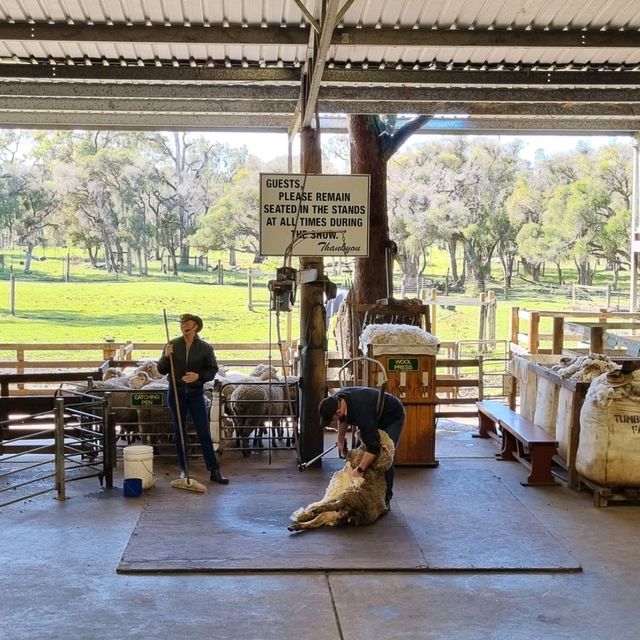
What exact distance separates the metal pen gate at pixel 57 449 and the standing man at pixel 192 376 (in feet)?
2.39

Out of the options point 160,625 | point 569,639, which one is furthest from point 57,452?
point 569,639

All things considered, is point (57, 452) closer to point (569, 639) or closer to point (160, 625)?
point (160, 625)

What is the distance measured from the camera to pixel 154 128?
12117mm

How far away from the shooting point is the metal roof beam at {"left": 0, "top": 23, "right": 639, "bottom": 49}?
8234 mm

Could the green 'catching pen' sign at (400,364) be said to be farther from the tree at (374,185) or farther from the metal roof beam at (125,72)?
the tree at (374,185)

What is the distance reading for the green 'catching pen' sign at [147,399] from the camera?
987 centimetres

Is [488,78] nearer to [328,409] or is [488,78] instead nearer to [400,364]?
[400,364]

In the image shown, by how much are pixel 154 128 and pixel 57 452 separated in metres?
5.46

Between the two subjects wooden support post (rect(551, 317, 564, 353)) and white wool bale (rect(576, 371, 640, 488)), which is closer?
white wool bale (rect(576, 371, 640, 488))

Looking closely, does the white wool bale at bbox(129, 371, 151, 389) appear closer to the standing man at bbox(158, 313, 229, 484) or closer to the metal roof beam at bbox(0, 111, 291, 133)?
the standing man at bbox(158, 313, 229, 484)

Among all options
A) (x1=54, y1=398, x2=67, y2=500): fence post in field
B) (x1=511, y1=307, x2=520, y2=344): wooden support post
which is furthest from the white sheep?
(x1=511, y1=307, x2=520, y2=344): wooden support post

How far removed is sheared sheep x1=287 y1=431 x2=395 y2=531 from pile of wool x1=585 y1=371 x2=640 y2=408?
7.22 feet

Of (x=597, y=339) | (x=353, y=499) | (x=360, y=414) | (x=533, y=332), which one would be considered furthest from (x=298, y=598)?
(x=533, y=332)

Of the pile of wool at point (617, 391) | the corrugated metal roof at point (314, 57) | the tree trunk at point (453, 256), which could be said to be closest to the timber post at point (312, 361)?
the corrugated metal roof at point (314, 57)
